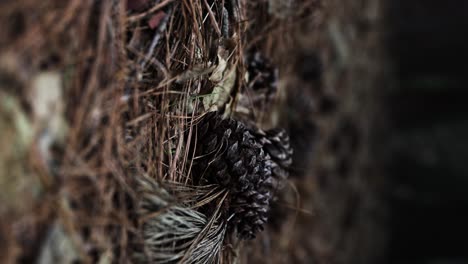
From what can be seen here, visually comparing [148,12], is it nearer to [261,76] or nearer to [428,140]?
[261,76]

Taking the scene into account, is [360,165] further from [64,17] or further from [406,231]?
[64,17]

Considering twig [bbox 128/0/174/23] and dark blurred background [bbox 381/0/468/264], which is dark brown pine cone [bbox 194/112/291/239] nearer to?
twig [bbox 128/0/174/23]

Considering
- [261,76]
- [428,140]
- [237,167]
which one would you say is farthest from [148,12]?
[428,140]

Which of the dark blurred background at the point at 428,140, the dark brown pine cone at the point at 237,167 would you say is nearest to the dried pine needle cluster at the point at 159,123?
the dark brown pine cone at the point at 237,167

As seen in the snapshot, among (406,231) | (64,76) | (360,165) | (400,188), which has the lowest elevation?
(406,231)

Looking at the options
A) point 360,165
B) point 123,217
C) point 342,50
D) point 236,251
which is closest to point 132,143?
point 123,217

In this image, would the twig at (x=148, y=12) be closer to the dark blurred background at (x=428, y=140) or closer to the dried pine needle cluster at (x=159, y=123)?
the dried pine needle cluster at (x=159, y=123)
